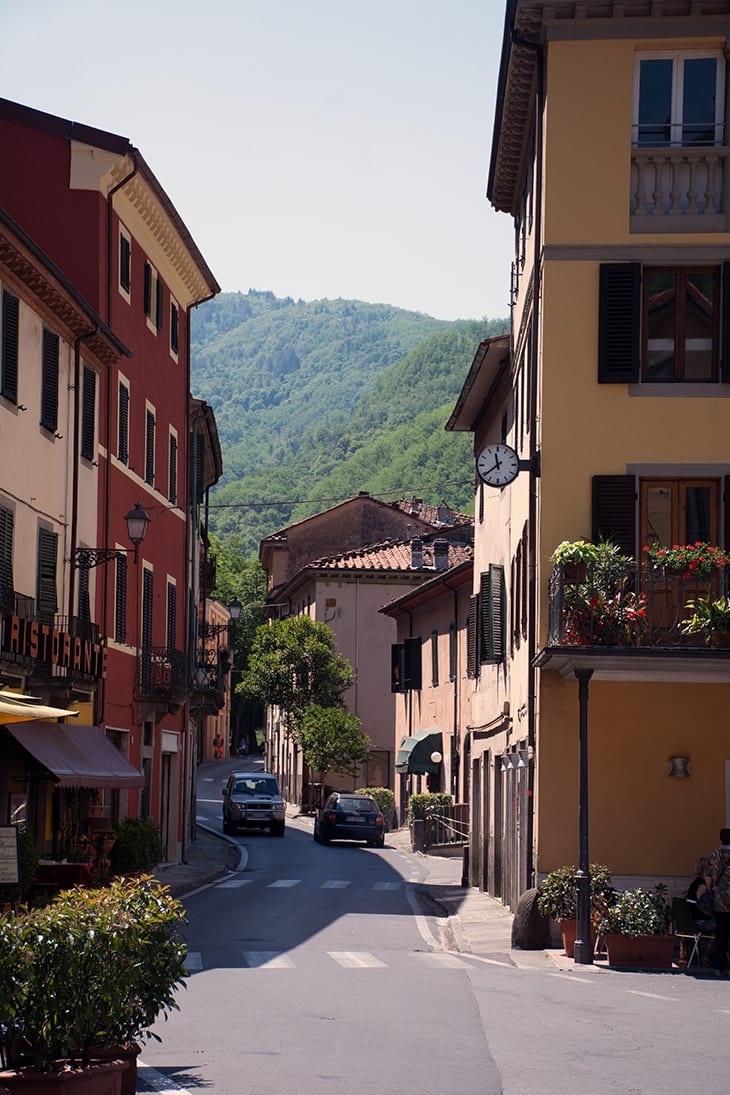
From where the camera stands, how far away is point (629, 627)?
2052 cm

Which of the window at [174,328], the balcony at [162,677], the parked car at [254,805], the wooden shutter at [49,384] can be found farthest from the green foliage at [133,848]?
the parked car at [254,805]

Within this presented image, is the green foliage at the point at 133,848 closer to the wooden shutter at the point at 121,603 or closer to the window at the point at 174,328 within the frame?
the wooden shutter at the point at 121,603

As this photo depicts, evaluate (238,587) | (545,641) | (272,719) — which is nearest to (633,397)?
(545,641)

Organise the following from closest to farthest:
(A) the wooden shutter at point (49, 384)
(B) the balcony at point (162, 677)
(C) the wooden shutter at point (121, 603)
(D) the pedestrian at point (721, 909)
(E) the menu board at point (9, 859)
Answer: (E) the menu board at point (9, 859), (D) the pedestrian at point (721, 909), (A) the wooden shutter at point (49, 384), (C) the wooden shutter at point (121, 603), (B) the balcony at point (162, 677)

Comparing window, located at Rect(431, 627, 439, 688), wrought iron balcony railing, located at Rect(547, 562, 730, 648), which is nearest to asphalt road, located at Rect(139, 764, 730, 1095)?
wrought iron balcony railing, located at Rect(547, 562, 730, 648)

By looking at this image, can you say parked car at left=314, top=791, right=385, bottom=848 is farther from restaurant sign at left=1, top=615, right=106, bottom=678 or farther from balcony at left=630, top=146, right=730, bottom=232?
balcony at left=630, top=146, right=730, bottom=232

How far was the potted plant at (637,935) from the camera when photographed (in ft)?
61.7

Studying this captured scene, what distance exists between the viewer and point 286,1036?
40.5ft

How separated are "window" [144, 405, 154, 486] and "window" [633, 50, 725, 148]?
51.9 ft

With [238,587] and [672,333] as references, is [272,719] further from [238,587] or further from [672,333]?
[672,333]

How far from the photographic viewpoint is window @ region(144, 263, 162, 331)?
35.2m

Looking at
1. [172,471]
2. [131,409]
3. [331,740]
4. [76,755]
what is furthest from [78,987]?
[331,740]

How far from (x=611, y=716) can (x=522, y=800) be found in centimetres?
355

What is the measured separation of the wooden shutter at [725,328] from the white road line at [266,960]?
30.8 feet
